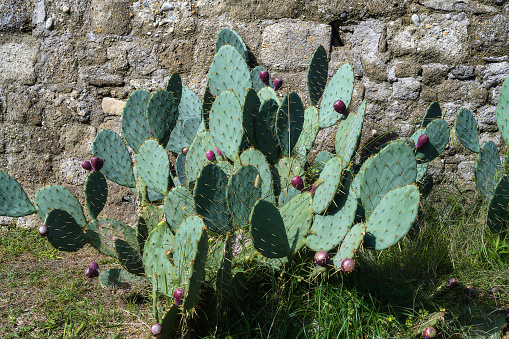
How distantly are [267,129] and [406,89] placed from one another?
3.78ft

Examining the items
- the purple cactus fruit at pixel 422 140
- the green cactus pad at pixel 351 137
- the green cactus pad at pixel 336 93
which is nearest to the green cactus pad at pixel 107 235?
the green cactus pad at pixel 351 137

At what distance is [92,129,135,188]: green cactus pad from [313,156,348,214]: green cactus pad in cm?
116

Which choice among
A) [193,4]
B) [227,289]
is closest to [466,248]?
[227,289]

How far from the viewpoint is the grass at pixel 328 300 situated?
1.75m

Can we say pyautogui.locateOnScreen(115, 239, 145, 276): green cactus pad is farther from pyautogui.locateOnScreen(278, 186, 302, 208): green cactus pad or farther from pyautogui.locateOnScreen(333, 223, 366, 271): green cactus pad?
pyautogui.locateOnScreen(333, 223, 366, 271): green cactus pad

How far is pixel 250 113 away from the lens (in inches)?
81.4

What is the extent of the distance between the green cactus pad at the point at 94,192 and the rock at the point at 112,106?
36.9 inches

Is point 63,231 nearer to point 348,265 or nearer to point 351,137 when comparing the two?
point 348,265

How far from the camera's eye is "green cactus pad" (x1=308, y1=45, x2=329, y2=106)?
2.45m

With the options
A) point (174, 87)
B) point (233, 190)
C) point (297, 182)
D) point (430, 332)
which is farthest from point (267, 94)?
point (430, 332)

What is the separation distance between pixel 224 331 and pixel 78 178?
187 centimetres

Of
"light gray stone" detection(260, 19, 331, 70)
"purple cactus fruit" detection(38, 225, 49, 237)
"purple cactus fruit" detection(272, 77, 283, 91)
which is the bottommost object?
"purple cactus fruit" detection(38, 225, 49, 237)

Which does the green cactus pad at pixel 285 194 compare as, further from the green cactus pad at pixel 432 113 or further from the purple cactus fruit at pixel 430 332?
the green cactus pad at pixel 432 113

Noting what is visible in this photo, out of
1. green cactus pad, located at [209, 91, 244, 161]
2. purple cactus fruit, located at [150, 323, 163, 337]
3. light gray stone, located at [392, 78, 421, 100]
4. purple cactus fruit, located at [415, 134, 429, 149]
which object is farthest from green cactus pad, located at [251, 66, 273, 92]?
purple cactus fruit, located at [150, 323, 163, 337]
